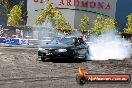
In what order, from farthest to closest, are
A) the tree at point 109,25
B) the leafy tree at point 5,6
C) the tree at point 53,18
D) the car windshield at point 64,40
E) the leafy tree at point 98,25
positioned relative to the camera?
the leafy tree at point 5,6, the leafy tree at point 98,25, the tree at point 109,25, the tree at point 53,18, the car windshield at point 64,40

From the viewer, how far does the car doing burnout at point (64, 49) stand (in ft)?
68.6

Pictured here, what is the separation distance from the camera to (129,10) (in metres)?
91.5

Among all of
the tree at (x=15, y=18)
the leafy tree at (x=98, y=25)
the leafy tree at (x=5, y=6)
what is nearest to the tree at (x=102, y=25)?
the leafy tree at (x=98, y=25)

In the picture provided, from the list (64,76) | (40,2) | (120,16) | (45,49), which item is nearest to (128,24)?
(120,16)

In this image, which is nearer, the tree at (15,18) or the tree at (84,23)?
the tree at (15,18)

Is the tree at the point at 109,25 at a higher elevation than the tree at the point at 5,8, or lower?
lower

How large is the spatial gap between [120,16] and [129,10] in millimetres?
2692

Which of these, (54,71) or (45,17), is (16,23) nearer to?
(45,17)

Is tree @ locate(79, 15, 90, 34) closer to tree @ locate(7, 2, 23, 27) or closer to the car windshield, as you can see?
tree @ locate(7, 2, 23, 27)

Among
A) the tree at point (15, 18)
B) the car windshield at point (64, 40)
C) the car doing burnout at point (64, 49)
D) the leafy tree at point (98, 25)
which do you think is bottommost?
the leafy tree at point (98, 25)

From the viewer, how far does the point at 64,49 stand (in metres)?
21.1

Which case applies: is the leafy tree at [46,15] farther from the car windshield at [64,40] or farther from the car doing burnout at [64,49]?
the car windshield at [64,40]

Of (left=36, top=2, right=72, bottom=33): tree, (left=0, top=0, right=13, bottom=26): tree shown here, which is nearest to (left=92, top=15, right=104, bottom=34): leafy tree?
(left=36, top=2, right=72, bottom=33): tree

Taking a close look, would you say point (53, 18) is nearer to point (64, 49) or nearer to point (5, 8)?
point (5, 8)
